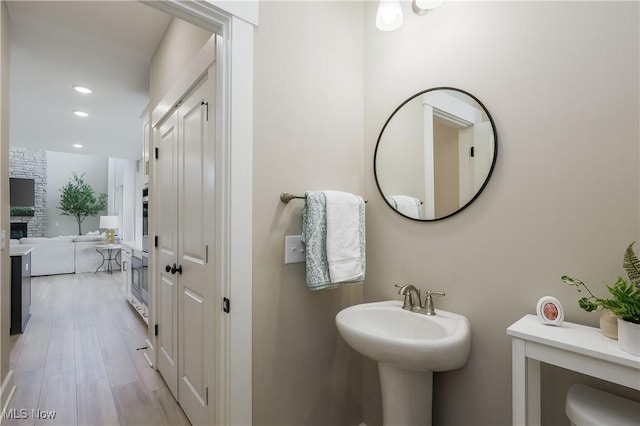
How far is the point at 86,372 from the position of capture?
252cm

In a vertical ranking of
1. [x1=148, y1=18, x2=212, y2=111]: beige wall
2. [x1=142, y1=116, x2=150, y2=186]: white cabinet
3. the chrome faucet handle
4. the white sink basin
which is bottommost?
the white sink basin

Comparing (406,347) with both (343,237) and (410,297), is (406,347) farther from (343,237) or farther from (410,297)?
(343,237)

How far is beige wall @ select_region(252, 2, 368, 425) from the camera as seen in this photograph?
141cm

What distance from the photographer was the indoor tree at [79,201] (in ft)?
29.1

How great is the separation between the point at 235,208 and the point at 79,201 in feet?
32.8

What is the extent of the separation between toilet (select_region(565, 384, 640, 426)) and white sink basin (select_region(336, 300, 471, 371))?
1.10 ft

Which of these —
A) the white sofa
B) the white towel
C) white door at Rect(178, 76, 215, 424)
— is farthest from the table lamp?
the white towel

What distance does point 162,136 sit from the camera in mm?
2492

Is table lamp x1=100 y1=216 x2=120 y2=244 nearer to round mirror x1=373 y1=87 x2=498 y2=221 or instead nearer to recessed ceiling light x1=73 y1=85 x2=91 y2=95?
recessed ceiling light x1=73 y1=85 x2=91 y2=95

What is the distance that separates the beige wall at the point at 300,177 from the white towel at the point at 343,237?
0.16m

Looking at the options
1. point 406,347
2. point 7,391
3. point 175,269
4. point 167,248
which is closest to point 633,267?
point 406,347

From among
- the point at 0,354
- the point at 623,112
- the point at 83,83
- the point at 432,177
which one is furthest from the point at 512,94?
the point at 83,83

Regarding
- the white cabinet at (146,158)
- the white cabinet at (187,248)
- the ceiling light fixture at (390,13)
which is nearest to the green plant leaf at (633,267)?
the ceiling light fixture at (390,13)

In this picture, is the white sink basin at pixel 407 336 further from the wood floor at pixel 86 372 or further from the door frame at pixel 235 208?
the wood floor at pixel 86 372
